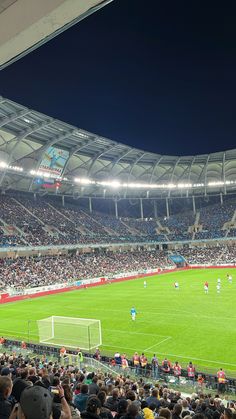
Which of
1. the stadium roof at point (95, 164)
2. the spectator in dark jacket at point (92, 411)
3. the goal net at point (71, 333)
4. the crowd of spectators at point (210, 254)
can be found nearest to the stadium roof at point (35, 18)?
the spectator in dark jacket at point (92, 411)

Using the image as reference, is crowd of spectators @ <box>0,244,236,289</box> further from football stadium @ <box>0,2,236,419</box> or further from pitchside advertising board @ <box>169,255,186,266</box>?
pitchside advertising board @ <box>169,255,186,266</box>

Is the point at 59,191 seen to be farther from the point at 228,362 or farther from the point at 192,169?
the point at 228,362

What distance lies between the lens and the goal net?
23.9 meters

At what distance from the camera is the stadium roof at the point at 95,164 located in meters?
54.3

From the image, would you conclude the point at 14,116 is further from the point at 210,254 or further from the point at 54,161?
the point at 210,254

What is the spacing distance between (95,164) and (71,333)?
55.0 meters

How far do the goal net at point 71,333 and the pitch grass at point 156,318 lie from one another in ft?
3.30

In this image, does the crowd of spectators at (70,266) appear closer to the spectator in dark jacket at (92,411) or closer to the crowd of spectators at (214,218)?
the crowd of spectators at (214,218)

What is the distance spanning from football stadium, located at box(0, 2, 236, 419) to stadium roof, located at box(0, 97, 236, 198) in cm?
25

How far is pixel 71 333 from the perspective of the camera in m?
24.9

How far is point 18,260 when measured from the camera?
188 ft

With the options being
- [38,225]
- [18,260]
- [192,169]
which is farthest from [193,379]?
[192,169]

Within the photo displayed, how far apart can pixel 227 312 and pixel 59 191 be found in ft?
184

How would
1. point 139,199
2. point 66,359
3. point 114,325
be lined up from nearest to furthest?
point 66,359 → point 114,325 → point 139,199
